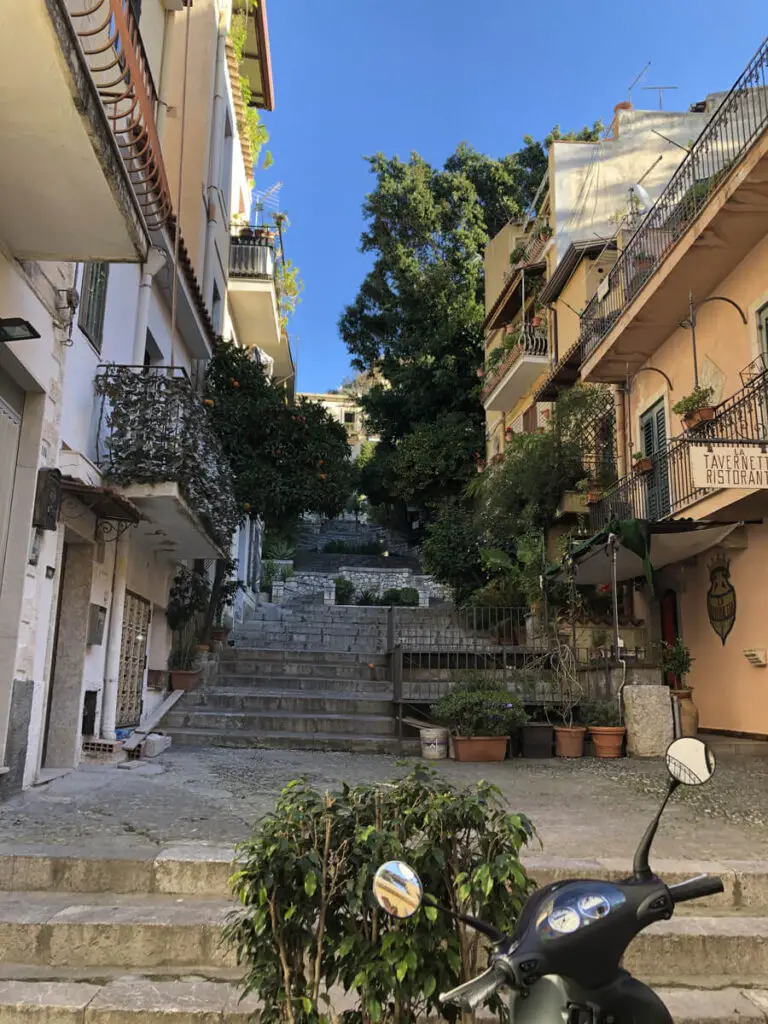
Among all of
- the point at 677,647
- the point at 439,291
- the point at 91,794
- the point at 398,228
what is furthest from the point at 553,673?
the point at 398,228

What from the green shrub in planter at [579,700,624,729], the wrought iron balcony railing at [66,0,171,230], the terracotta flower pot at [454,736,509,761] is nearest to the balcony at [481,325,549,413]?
the green shrub in planter at [579,700,624,729]

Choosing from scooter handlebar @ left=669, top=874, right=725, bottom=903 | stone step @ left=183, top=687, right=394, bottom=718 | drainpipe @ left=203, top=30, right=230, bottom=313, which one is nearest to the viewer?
scooter handlebar @ left=669, top=874, right=725, bottom=903

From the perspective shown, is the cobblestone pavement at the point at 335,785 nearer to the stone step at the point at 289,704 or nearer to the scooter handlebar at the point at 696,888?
the stone step at the point at 289,704

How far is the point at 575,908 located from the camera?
6.06 ft

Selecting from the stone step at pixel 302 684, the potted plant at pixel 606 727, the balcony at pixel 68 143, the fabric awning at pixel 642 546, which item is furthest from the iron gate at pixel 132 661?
the fabric awning at pixel 642 546

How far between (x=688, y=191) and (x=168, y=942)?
11621 millimetres

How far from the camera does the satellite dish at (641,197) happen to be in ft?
55.5

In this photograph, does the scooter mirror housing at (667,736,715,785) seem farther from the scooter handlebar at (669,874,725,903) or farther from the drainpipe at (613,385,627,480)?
the drainpipe at (613,385,627,480)

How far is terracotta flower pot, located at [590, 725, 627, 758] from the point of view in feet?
31.1

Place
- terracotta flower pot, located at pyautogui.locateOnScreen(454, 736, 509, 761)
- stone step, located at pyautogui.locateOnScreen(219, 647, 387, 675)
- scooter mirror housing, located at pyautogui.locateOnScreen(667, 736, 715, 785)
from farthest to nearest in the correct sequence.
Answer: stone step, located at pyautogui.locateOnScreen(219, 647, 387, 675)
terracotta flower pot, located at pyautogui.locateOnScreen(454, 736, 509, 761)
scooter mirror housing, located at pyautogui.locateOnScreen(667, 736, 715, 785)

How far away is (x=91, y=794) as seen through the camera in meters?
6.23

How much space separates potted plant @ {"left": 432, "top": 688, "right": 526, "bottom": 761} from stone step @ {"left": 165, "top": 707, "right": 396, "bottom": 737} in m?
1.33

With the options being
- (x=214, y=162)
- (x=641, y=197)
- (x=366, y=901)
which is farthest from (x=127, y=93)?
(x=641, y=197)

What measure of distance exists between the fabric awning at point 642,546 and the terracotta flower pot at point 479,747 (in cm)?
304
